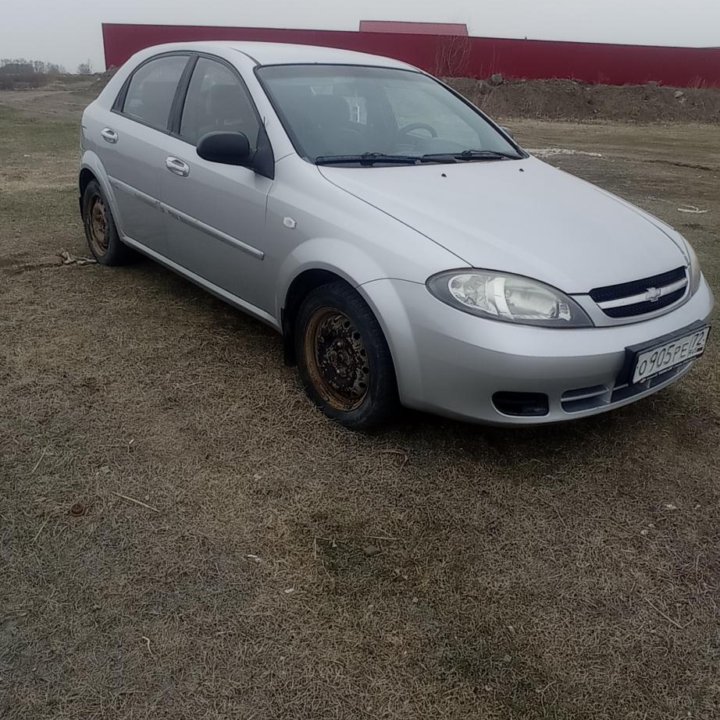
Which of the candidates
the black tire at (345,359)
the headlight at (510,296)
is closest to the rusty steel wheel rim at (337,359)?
the black tire at (345,359)

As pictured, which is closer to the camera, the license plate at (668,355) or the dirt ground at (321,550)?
the dirt ground at (321,550)

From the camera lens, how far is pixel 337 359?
315 centimetres

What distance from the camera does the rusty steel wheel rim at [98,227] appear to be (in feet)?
16.5

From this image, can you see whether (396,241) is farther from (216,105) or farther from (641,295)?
(216,105)

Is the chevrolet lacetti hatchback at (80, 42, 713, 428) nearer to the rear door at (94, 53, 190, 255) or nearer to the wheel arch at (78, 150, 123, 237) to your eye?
the rear door at (94, 53, 190, 255)

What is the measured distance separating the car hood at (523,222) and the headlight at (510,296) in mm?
41

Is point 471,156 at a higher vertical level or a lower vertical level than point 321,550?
higher

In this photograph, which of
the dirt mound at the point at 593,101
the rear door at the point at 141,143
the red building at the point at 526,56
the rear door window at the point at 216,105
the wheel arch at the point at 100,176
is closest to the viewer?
the rear door window at the point at 216,105

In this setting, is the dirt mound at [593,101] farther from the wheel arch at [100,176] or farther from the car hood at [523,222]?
the car hood at [523,222]

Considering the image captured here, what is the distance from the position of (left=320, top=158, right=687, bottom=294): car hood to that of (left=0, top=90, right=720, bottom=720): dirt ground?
32.0 inches

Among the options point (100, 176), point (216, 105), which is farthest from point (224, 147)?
point (100, 176)

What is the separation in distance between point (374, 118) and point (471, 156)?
0.55 meters

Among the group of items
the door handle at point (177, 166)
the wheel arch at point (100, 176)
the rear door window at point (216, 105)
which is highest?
the rear door window at point (216, 105)

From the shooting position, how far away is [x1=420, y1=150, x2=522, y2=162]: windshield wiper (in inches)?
141
